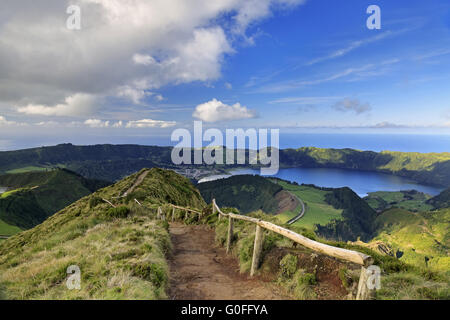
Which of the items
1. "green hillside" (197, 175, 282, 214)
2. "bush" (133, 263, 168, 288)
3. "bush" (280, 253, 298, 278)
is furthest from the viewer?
"green hillside" (197, 175, 282, 214)

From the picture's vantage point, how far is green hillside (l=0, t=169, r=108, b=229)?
9182cm

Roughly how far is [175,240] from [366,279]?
386 inches

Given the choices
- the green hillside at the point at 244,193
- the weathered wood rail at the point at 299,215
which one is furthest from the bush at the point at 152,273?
the green hillside at the point at 244,193

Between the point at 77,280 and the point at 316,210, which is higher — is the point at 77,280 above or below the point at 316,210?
above

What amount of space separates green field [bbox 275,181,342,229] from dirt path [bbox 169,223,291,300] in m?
114

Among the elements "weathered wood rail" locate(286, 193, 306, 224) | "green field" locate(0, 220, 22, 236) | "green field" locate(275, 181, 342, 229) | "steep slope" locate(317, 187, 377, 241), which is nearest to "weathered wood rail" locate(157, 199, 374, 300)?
"green field" locate(0, 220, 22, 236)

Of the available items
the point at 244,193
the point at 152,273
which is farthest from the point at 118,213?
the point at 244,193

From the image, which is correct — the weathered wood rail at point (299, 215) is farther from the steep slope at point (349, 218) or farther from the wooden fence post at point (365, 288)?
the wooden fence post at point (365, 288)

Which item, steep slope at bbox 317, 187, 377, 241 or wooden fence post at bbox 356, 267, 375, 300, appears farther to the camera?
steep slope at bbox 317, 187, 377, 241

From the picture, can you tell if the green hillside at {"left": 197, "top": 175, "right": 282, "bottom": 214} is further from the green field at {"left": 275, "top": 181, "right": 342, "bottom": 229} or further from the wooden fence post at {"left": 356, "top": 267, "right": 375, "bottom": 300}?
the wooden fence post at {"left": 356, "top": 267, "right": 375, "bottom": 300}

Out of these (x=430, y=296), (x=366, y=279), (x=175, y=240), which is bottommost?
(x=175, y=240)

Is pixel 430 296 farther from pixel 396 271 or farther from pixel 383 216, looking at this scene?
pixel 383 216
